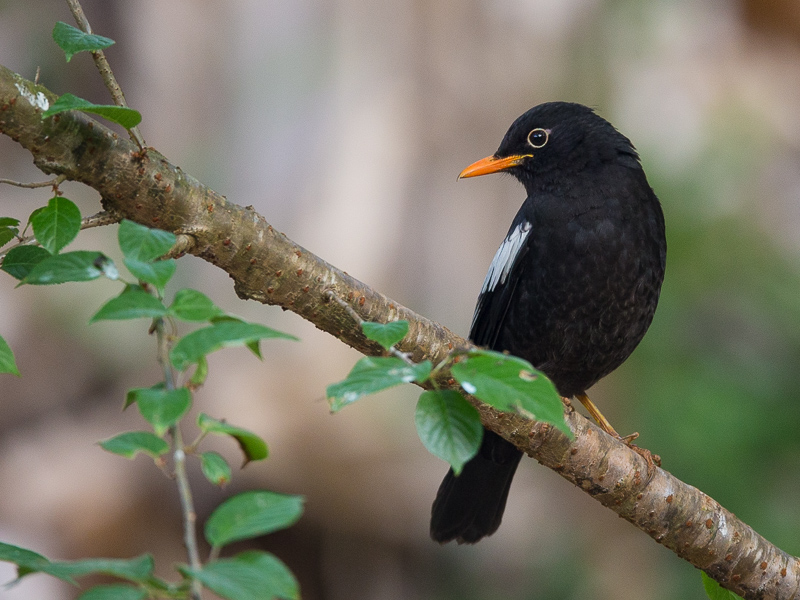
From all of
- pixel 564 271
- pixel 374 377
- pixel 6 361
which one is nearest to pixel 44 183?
pixel 6 361

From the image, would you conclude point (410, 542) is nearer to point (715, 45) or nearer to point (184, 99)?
point (184, 99)

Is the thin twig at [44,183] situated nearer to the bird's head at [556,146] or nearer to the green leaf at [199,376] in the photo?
the green leaf at [199,376]

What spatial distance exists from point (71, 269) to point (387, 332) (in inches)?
22.6

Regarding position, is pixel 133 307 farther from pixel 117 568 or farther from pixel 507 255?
pixel 507 255

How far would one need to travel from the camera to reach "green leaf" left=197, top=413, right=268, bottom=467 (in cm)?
120

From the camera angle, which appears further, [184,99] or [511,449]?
[184,99]

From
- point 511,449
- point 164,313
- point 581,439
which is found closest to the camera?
point 164,313

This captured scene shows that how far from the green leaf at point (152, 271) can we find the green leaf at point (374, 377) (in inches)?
12.4

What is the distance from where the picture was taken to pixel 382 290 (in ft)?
20.0

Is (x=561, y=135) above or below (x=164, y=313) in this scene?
above

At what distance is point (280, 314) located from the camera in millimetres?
5922

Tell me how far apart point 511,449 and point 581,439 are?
1057 mm

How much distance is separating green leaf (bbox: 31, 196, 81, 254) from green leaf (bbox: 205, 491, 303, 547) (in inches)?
28.2

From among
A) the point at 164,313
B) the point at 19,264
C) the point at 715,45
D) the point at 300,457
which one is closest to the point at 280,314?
the point at 300,457
